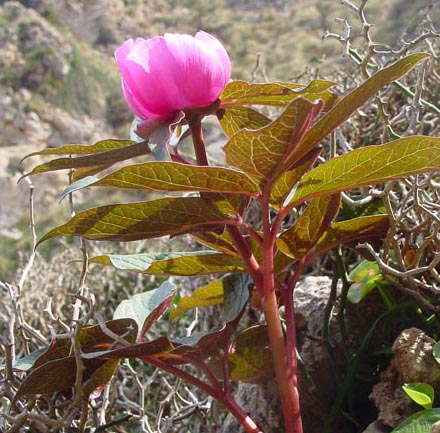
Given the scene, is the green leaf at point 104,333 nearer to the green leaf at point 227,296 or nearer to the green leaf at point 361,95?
the green leaf at point 227,296

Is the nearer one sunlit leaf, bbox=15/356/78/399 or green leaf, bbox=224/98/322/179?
green leaf, bbox=224/98/322/179

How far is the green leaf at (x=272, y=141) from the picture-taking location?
392mm

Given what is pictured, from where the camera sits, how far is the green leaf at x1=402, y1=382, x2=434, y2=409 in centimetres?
46

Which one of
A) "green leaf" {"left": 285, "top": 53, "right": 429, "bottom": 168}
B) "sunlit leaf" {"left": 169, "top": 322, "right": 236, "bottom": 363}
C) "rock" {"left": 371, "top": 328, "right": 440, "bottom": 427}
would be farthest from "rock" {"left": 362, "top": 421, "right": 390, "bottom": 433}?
"green leaf" {"left": 285, "top": 53, "right": 429, "bottom": 168}

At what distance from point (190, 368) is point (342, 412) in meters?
0.38

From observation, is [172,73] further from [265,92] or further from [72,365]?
[72,365]

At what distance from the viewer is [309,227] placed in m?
0.53

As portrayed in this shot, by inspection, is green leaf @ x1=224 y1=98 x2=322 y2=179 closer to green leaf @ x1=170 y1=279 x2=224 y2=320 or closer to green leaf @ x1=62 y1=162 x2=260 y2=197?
green leaf @ x1=62 y1=162 x2=260 y2=197

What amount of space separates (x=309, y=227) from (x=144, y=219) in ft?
0.48

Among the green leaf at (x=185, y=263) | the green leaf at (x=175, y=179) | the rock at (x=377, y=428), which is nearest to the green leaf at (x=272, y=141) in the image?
the green leaf at (x=175, y=179)

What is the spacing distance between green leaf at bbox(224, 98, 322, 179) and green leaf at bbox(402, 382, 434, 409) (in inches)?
7.2

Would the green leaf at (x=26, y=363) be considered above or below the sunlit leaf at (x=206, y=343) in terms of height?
below

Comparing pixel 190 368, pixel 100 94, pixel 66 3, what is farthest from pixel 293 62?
pixel 190 368

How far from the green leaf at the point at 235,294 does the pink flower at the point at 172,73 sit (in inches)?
6.1
